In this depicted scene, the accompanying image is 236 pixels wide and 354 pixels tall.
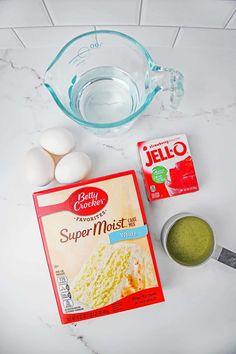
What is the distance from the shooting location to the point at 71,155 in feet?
2.93

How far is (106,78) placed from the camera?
3.13 ft

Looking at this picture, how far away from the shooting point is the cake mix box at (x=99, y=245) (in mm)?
857

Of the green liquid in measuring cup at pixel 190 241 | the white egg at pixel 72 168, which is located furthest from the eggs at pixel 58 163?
the green liquid in measuring cup at pixel 190 241

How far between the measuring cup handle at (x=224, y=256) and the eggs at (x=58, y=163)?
0.38m

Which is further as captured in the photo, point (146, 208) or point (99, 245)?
point (146, 208)

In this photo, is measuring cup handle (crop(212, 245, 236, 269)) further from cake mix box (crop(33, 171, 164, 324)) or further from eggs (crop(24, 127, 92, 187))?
eggs (crop(24, 127, 92, 187))

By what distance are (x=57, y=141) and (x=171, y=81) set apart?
1.02ft

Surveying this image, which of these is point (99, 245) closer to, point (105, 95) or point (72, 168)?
point (72, 168)

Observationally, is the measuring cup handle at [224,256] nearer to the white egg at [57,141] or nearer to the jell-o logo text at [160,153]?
the jell-o logo text at [160,153]

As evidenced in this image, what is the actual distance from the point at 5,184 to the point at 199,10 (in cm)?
62

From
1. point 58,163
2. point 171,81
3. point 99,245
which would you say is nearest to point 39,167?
point 58,163

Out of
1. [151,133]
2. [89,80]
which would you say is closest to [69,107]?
[89,80]

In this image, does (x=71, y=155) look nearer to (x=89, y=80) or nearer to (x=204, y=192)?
(x=89, y=80)

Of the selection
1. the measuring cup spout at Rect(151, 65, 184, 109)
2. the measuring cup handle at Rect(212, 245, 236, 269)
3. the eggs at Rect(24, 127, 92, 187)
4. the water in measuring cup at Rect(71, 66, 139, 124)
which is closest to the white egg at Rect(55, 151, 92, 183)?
the eggs at Rect(24, 127, 92, 187)
